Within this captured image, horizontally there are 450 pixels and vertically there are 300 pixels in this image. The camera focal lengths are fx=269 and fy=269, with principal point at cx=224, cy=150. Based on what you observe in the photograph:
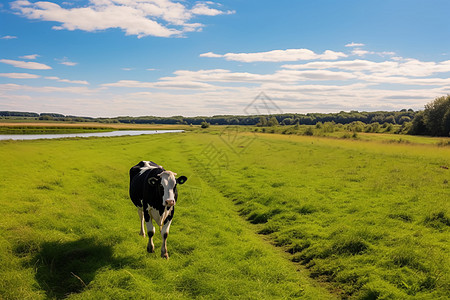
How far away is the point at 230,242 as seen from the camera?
912 cm

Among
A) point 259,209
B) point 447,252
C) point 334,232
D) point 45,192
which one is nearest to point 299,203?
point 259,209

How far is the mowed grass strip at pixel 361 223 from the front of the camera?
7.00 meters

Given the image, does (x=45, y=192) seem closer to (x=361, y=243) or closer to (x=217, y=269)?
(x=217, y=269)

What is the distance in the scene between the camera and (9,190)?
1167 centimetres

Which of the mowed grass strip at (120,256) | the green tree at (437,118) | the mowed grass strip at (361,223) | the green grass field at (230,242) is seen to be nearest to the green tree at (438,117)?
the green tree at (437,118)

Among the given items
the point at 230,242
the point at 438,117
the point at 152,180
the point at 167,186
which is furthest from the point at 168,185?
the point at 438,117

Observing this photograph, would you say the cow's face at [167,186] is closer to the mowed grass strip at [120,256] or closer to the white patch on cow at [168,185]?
the white patch on cow at [168,185]

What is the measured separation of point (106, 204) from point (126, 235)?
3.65 meters

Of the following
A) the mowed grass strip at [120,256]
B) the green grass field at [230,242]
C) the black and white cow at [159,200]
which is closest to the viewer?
the mowed grass strip at [120,256]

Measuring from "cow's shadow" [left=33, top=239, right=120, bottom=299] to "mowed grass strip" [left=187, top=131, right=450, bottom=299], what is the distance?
5899 millimetres

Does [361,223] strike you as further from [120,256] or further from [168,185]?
[120,256]

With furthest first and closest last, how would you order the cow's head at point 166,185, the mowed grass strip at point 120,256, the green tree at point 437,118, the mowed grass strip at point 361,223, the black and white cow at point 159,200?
the green tree at point 437,118 → the black and white cow at point 159,200 → the cow's head at point 166,185 → the mowed grass strip at point 361,223 → the mowed grass strip at point 120,256

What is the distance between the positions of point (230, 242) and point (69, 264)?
4.74 meters

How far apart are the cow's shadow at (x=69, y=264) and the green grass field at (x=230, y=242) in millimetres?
27
